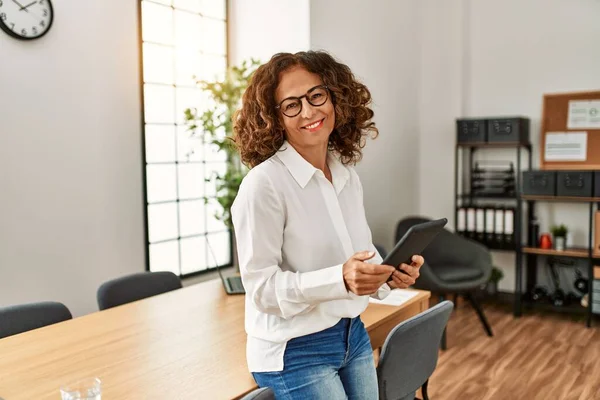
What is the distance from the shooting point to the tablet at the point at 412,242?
1604mm

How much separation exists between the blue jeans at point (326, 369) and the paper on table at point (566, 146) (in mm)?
Result: 4351

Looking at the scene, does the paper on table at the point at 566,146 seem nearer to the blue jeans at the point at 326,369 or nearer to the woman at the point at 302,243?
the woman at the point at 302,243

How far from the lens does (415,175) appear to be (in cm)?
623

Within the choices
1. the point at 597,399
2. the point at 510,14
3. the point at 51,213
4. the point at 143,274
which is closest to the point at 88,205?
the point at 51,213

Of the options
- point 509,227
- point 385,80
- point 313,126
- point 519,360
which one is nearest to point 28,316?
point 313,126

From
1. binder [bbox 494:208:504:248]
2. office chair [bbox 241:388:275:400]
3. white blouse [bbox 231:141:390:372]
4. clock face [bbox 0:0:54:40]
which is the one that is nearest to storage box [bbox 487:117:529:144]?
binder [bbox 494:208:504:248]

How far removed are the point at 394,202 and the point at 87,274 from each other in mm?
3003

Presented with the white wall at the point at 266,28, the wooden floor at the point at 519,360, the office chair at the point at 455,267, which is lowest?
the wooden floor at the point at 519,360

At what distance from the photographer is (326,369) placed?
172 cm

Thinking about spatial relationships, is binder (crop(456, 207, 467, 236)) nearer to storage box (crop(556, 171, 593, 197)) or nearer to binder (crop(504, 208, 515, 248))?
binder (crop(504, 208, 515, 248))

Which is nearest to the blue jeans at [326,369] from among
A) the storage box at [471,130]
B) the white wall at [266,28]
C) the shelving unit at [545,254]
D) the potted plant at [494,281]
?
the white wall at [266,28]

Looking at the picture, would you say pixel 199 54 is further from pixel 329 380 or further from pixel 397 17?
pixel 329 380

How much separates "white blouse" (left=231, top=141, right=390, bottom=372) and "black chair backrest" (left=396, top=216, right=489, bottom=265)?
139 inches

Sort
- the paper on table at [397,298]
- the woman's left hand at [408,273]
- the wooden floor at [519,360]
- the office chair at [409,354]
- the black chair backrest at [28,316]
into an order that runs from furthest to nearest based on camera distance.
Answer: the wooden floor at [519,360]
the paper on table at [397,298]
the black chair backrest at [28,316]
the office chair at [409,354]
the woman's left hand at [408,273]
